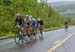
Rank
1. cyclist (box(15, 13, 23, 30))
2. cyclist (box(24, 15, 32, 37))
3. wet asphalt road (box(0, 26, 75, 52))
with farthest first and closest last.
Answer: cyclist (box(24, 15, 32, 37)) → cyclist (box(15, 13, 23, 30)) → wet asphalt road (box(0, 26, 75, 52))

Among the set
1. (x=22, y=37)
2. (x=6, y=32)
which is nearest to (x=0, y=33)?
(x=6, y=32)

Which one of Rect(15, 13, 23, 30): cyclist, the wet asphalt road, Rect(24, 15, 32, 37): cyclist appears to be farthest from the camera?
Rect(24, 15, 32, 37): cyclist

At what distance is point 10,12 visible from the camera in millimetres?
40500

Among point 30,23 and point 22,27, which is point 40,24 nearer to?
point 30,23

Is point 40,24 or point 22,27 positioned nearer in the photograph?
point 22,27

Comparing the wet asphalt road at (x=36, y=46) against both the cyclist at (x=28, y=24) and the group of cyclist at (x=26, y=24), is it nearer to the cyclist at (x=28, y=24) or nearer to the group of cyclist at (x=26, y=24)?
the group of cyclist at (x=26, y=24)

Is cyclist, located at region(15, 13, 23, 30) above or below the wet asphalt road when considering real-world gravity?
above

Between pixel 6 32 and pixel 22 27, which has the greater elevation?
pixel 22 27

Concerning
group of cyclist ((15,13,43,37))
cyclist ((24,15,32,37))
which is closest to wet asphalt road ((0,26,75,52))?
group of cyclist ((15,13,43,37))

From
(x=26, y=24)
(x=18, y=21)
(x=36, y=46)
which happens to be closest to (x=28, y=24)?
(x=26, y=24)

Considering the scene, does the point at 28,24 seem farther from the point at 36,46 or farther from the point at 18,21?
the point at 36,46

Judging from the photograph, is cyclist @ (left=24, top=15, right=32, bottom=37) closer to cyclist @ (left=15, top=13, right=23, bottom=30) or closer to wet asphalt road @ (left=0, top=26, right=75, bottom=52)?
wet asphalt road @ (left=0, top=26, right=75, bottom=52)

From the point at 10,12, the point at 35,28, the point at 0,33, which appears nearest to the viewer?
the point at 35,28

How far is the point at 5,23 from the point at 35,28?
31.6 ft
